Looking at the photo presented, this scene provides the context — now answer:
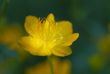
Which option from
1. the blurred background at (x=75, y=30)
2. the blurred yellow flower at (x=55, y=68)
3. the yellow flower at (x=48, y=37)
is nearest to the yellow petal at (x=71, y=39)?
the yellow flower at (x=48, y=37)

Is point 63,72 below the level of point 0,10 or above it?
below

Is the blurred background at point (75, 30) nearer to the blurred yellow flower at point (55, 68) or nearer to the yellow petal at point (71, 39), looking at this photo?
the blurred yellow flower at point (55, 68)

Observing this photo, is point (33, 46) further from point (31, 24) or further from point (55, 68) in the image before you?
point (55, 68)

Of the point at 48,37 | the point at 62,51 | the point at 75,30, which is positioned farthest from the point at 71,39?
the point at 75,30

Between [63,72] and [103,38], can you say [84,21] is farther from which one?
[63,72]

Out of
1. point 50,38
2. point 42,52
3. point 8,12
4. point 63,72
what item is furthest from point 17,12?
point 42,52

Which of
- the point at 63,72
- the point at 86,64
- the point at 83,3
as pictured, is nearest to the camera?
the point at 63,72
